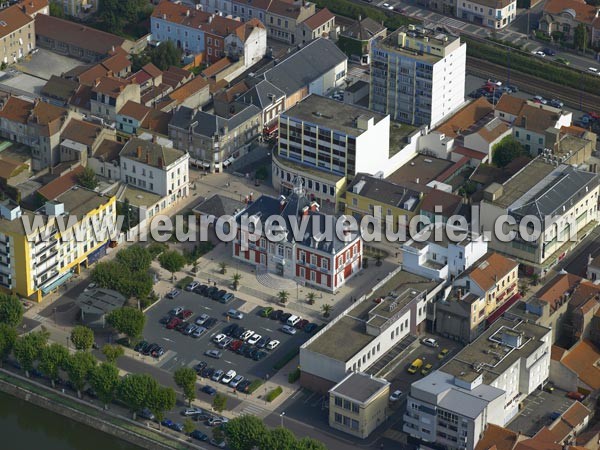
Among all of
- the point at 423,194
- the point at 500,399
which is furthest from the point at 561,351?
the point at 423,194

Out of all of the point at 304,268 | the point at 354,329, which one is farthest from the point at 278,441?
the point at 304,268

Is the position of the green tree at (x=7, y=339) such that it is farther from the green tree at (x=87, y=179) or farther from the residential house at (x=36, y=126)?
the residential house at (x=36, y=126)

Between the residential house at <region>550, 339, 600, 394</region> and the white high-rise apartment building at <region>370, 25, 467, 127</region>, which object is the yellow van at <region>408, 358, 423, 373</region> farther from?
the white high-rise apartment building at <region>370, 25, 467, 127</region>

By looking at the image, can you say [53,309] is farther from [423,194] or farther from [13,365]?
[423,194]

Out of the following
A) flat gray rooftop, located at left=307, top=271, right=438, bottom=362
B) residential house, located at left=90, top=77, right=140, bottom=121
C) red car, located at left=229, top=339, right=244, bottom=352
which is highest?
residential house, located at left=90, top=77, right=140, bottom=121

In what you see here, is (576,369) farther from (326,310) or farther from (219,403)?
(219,403)

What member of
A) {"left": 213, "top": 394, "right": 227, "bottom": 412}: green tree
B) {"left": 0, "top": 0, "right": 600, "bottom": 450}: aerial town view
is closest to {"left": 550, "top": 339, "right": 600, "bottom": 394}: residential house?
{"left": 0, "top": 0, "right": 600, "bottom": 450}: aerial town view
